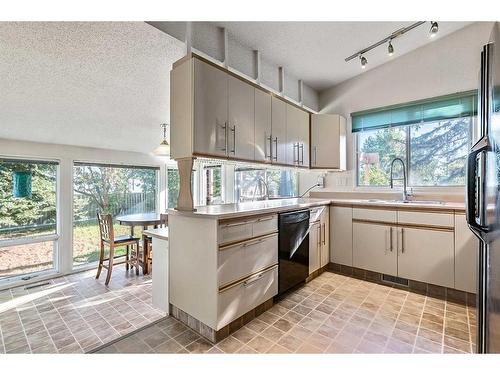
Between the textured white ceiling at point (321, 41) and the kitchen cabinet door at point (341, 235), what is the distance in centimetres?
187

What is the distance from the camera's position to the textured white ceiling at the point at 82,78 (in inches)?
56.2

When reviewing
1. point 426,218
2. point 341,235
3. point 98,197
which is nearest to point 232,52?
point 341,235

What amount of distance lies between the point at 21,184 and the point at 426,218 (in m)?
4.85

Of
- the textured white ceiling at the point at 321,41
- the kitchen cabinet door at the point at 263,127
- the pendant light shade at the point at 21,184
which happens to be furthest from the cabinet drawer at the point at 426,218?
the pendant light shade at the point at 21,184

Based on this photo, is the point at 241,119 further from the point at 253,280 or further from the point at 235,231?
the point at 253,280

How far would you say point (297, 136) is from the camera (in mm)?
3166

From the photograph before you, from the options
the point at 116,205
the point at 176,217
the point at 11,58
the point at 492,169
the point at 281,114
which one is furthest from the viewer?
the point at 116,205

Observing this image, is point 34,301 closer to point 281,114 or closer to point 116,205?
point 116,205

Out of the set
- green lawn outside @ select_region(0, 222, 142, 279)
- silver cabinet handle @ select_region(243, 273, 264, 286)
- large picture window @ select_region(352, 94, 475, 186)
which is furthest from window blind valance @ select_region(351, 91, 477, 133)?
green lawn outside @ select_region(0, 222, 142, 279)

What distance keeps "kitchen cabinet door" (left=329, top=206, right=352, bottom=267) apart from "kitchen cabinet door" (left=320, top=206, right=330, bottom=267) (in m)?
0.05

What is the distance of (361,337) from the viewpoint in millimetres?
1773

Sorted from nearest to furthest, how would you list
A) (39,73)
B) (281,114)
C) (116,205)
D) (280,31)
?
(39,73) → (280,31) → (281,114) → (116,205)
